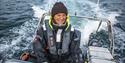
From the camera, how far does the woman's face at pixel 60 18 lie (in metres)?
4.58

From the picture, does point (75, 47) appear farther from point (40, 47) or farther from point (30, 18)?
point (30, 18)

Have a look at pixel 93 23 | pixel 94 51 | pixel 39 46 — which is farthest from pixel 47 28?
pixel 93 23

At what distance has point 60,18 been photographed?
4590 millimetres

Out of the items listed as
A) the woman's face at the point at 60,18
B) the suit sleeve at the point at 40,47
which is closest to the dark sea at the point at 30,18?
the suit sleeve at the point at 40,47

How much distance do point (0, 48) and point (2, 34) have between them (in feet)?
4.83

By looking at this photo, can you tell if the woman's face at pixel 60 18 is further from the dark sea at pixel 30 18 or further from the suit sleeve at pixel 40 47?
the dark sea at pixel 30 18

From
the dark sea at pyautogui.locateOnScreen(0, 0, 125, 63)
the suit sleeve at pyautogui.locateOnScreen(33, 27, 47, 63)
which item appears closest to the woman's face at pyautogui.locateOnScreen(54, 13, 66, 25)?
the suit sleeve at pyautogui.locateOnScreen(33, 27, 47, 63)

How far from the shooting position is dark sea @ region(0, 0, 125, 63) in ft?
26.3

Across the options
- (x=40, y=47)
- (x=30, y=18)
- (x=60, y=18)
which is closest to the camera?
(x=60, y=18)

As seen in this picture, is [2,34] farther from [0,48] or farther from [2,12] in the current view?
[2,12]

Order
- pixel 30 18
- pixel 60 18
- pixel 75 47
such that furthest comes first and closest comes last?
pixel 30 18, pixel 75 47, pixel 60 18

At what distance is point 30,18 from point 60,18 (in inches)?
263

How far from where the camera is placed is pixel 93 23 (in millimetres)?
10625

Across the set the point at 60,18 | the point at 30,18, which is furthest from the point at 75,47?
the point at 30,18
